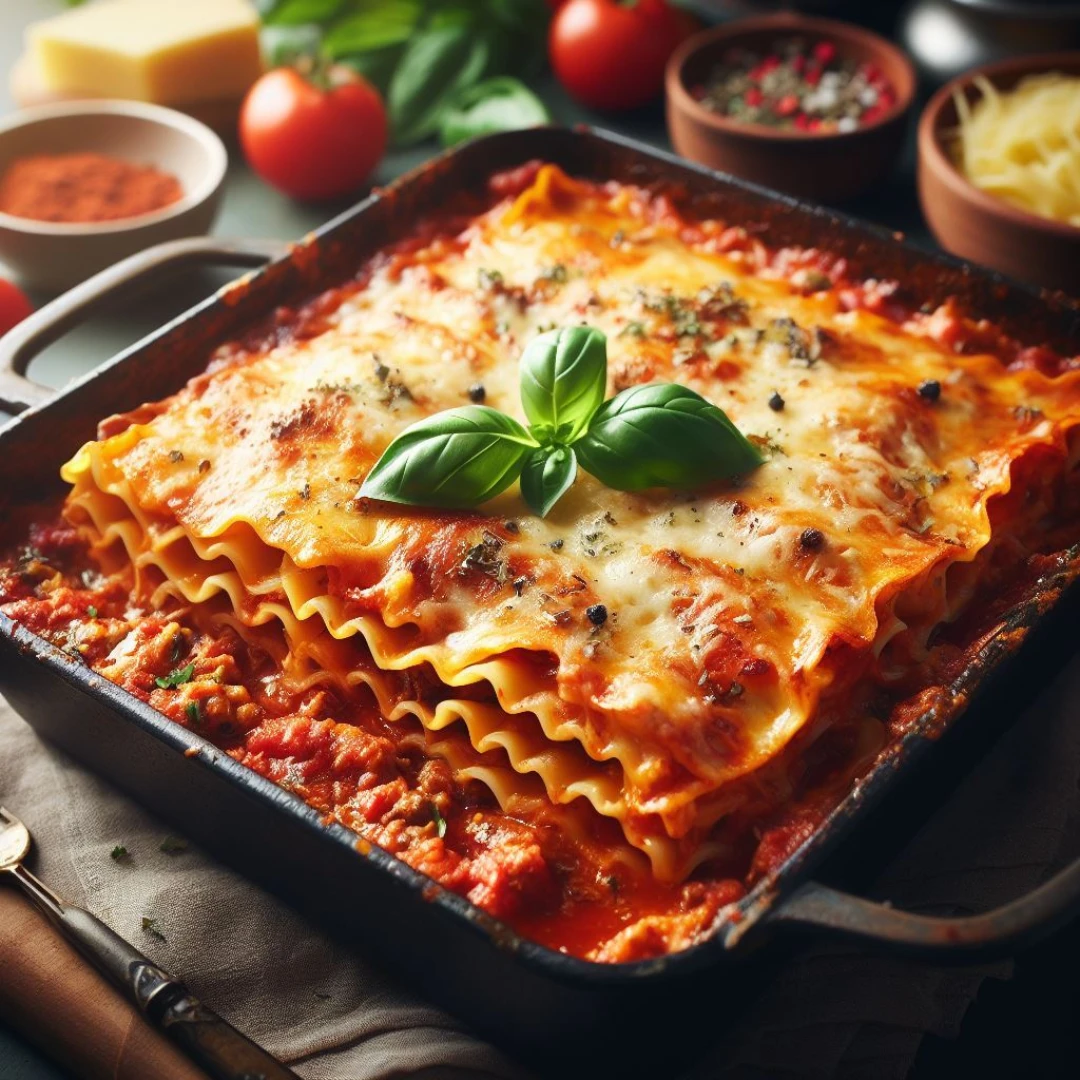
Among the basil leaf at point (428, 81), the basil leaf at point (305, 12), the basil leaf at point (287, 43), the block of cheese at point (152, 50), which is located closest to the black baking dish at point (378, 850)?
the basil leaf at point (428, 81)

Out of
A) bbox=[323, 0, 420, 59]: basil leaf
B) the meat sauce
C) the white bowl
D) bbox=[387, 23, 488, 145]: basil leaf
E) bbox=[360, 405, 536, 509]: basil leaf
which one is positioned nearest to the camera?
the meat sauce

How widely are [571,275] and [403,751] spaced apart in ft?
4.73

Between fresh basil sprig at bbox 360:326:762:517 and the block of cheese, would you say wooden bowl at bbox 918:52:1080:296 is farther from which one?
the block of cheese

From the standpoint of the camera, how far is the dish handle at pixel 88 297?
10.7 feet

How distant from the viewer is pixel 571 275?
11.8ft

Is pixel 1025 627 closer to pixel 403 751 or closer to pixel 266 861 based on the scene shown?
pixel 403 751

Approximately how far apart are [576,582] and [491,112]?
2.83 metres

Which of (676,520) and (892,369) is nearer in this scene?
(676,520)

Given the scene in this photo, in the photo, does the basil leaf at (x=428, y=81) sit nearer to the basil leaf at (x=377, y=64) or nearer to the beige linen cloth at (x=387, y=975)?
the basil leaf at (x=377, y=64)

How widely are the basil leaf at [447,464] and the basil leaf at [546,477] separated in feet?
0.15

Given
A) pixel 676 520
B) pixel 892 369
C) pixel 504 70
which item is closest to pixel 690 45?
pixel 504 70

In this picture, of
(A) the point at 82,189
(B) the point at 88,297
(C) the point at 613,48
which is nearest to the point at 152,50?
(A) the point at 82,189

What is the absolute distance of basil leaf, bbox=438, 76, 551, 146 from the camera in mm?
4844

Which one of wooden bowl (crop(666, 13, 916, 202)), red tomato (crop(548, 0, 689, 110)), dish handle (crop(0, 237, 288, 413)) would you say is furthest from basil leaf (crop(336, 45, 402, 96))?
dish handle (crop(0, 237, 288, 413))
